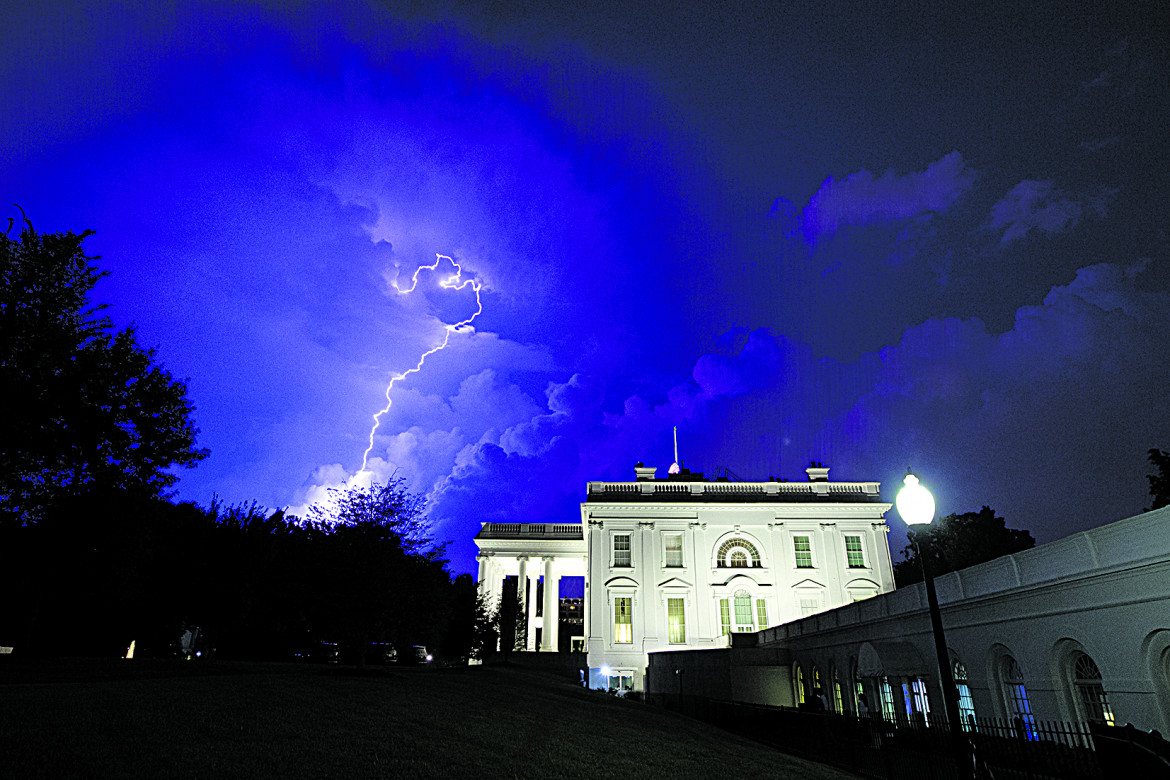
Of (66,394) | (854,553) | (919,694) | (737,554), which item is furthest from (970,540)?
(66,394)

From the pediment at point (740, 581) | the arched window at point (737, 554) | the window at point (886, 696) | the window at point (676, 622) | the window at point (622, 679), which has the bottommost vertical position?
the window at point (622, 679)

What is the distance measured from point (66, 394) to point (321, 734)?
62.2 feet

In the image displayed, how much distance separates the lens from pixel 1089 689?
51.0ft

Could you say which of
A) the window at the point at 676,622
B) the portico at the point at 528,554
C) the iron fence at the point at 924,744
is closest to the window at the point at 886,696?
the iron fence at the point at 924,744

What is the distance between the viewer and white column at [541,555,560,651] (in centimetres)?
5656

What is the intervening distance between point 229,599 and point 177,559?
3926mm

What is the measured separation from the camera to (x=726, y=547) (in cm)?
4738

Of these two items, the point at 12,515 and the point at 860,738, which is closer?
the point at 860,738

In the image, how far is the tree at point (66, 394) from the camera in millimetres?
21625

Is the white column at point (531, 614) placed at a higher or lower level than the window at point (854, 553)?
lower

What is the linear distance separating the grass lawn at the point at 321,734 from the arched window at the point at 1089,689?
6508mm

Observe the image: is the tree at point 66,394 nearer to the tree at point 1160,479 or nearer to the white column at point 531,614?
the white column at point 531,614

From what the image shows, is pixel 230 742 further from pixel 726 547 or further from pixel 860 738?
pixel 726 547

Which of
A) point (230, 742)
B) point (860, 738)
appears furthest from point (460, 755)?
point (860, 738)
